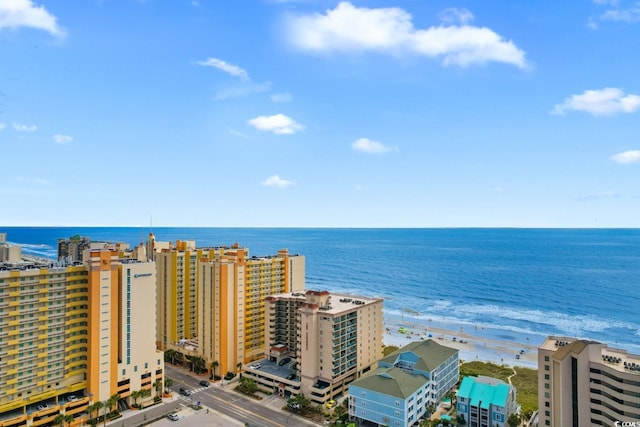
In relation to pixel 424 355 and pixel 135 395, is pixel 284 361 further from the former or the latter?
pixel 424 355

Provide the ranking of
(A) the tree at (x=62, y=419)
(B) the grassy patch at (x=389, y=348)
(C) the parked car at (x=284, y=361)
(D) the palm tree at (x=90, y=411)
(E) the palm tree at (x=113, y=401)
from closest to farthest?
(A) the tree at (x=62, y=419)
(D) the palm tree at (x=90, y=411)
(E) the palm tree at (x=113, y=401)
(C) the parked car at (x=284, y=361)
(B) the grassy patch at (x=389, y=348)

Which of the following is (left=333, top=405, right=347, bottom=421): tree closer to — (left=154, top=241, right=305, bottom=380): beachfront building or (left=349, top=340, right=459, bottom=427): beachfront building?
(left=349, top=340, right=459, bottom=427): beachfront building

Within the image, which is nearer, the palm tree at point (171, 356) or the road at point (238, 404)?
the road at point (238, 404)

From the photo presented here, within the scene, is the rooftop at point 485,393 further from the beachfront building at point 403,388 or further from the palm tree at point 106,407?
the palm tree at point 106,407

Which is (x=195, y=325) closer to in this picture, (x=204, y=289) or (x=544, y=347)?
(x=204, y=289)

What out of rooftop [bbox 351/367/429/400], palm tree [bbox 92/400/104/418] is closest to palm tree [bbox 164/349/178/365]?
palm tree [bbox 92/400/104/418]

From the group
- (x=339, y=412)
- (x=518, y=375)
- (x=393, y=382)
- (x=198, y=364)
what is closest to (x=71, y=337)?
(x=198, y=364)

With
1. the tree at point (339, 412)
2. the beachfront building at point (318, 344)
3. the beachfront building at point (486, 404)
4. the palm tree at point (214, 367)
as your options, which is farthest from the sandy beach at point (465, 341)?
the palm tree at point (214, 367)
